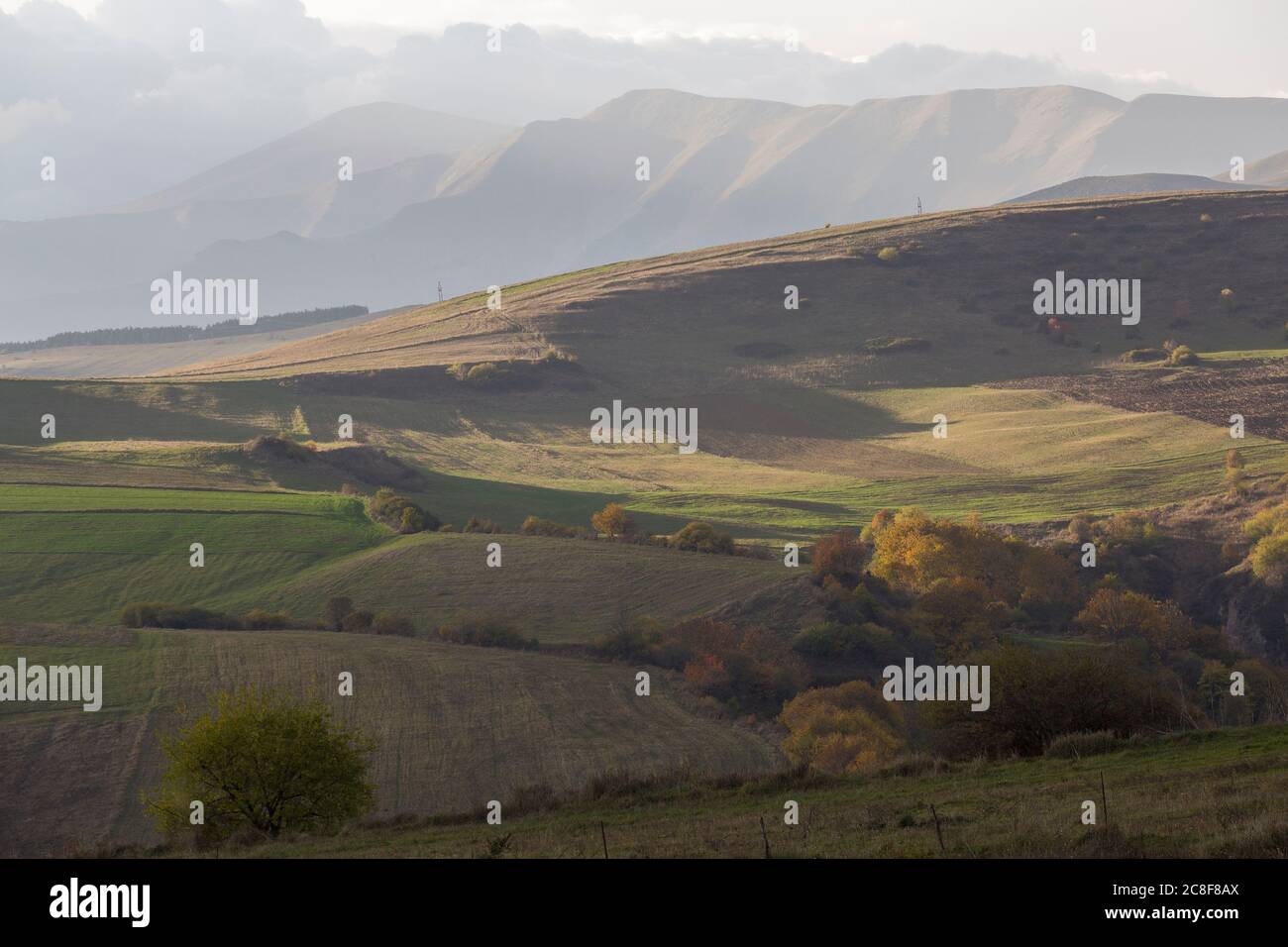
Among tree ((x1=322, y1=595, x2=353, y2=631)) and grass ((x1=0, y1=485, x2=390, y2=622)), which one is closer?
tree ((x1=322, y1=595, x2=353, y2=631))

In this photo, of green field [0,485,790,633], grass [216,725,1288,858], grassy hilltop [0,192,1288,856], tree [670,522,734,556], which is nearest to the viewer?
Answer: grass [216,725,1288,858]

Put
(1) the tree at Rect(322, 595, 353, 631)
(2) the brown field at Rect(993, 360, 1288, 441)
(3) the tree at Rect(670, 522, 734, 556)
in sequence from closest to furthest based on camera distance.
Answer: (1) the tree at Rect(322, 595, 353, 631)
(3) the tree at Rect(670, 522, 734, 556)
(2) the brown field at Rect(993, 360, 1288, 441)

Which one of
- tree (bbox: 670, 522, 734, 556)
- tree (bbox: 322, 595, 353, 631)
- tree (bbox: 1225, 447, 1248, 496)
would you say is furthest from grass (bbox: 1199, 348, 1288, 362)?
tree (bbox: 322, 595, 353, 631)

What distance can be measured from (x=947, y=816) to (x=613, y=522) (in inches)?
2437

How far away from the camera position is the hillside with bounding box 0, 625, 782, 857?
118 ft

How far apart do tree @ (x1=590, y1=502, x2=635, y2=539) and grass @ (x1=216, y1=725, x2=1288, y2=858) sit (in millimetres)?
53733

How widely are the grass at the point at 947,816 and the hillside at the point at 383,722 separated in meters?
7.55

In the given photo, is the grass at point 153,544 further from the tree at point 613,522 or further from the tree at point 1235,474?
the tree at point 1235,474

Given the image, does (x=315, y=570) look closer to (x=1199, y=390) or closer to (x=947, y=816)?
(x=947, y=816)

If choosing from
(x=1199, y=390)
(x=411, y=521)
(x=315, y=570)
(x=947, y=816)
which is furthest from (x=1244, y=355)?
(x=947, y=816)

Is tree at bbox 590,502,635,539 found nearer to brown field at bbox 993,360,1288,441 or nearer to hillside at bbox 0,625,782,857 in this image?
hillside at bbox 0,625,782,857
